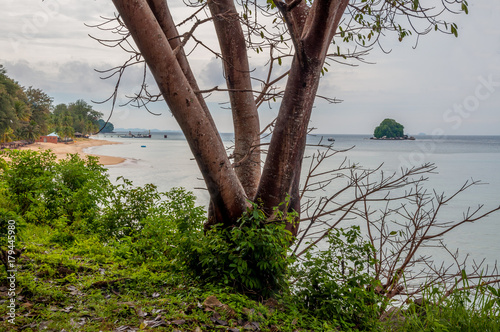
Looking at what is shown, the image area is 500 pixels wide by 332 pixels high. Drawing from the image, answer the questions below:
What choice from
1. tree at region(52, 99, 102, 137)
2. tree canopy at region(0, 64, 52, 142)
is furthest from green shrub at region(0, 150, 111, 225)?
tree at region(52, 99, 102, 137)

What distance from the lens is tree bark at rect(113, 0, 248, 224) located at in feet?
11.2

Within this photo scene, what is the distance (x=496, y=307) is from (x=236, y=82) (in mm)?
3361

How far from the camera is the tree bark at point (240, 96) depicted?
462 centimetres

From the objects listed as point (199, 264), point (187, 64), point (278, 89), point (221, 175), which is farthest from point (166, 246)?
point (278, 89)

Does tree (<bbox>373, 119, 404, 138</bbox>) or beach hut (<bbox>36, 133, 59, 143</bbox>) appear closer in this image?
beach hut (<bbox>36, 133, 59, 143</bbox>)

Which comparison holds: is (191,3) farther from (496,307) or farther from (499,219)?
(499,219)

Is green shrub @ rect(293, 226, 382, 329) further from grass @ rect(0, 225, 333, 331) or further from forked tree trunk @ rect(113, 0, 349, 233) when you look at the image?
forked tree trunk @ rect(113, 0, 349, 233)

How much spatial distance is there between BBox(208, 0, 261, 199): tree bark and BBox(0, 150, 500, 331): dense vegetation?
894 mm

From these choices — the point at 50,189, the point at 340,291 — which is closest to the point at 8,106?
the point at 50,189

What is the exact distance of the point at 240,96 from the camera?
4660mm

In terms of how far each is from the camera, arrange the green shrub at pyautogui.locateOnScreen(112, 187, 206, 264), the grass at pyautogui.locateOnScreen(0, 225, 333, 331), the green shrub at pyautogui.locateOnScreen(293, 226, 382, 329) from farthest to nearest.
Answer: the green shrub at pyautogui.locateOnScreen(112, 187, 206, 264)
the green shrub at pyautogui.locateOnScreen(293, 226, 382, 329)
the grass at pyautogui.locateOnScreen(0, 225, 333, 331)

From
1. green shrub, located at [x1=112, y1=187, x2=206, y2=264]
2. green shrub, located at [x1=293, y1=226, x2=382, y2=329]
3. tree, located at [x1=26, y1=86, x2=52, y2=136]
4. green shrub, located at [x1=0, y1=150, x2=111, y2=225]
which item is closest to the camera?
green shrub, located at [x1=293, y1=226, x2=382, y2=329]

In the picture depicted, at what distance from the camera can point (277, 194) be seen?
12.9ft

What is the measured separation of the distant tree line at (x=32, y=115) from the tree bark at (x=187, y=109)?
9.32 feet
